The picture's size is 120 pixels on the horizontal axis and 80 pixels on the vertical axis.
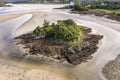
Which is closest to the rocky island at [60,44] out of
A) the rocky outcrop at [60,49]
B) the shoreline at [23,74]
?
the rocky outcrop at [60,49]

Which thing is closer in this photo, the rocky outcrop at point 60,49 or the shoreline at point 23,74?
the shoreline at point 23,74

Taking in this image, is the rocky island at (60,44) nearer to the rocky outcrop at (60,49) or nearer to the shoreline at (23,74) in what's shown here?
the rocky outcrop at (60,49)

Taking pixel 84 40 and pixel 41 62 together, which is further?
pixel 84 40

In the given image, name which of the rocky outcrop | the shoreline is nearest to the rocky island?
the rocky outcrop

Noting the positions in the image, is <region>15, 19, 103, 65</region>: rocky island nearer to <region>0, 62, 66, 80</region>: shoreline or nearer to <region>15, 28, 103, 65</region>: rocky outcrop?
<region>15, 28, 103, 65</region>: rocky outcrop

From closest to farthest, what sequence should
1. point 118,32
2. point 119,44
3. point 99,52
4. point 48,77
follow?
point 48,77 → point 99,52 → point 119,44 → point 118,32

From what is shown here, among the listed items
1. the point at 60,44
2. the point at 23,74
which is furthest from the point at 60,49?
the point at 23,74

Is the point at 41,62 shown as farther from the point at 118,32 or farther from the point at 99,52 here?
the point at 118,32

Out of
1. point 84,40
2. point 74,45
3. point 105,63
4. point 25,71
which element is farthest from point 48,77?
point 84,40
